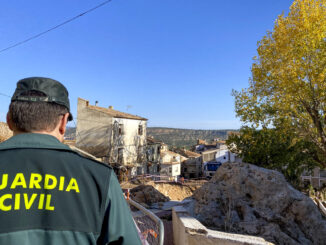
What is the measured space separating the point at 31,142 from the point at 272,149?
11619 mm

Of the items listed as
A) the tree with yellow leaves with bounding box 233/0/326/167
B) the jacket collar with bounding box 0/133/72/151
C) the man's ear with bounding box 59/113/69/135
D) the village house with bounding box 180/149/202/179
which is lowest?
the village house with bounding box 180/149/202/179

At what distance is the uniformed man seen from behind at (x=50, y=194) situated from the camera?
1.21 metres

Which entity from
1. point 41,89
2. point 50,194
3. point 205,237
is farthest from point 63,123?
point 205,237

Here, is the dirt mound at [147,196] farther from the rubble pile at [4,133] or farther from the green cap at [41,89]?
the green cap at [41,89]

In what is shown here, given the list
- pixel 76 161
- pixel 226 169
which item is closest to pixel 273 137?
pixel 226 169

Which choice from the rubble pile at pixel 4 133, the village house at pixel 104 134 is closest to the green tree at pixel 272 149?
the rubble pile at pixel 4 133

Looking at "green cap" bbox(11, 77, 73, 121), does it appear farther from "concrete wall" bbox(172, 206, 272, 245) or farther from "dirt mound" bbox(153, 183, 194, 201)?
"dirt mound" bbox(153, 183, 194, 201)

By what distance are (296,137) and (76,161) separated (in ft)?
41.6

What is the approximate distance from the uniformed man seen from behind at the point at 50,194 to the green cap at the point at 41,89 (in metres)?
0.02

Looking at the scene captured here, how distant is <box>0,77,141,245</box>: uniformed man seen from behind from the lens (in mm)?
1206

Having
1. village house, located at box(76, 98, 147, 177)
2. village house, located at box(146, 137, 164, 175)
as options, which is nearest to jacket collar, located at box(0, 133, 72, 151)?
village house, located at box(76, 98, 147, 177)

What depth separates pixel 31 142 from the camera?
1.35 metres

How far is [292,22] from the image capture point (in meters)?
11.2

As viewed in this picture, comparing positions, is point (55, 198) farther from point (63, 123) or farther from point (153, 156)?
point (153, 156)
